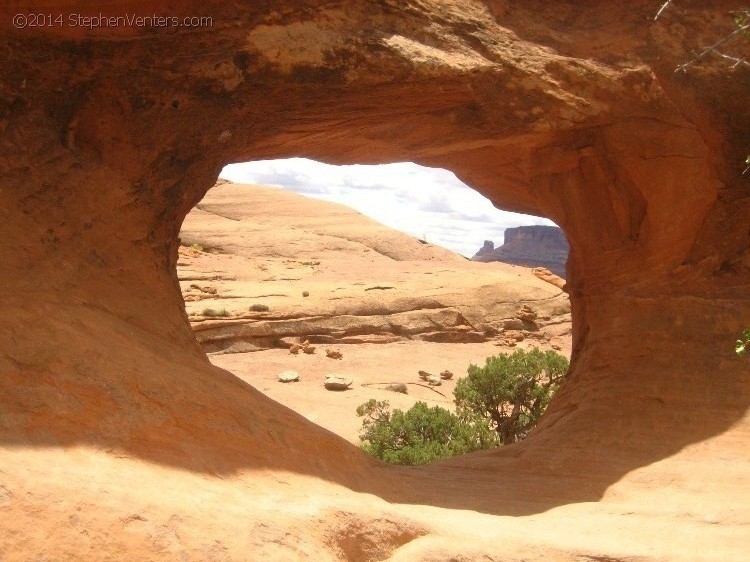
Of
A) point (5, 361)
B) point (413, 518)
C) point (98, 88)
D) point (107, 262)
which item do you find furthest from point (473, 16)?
point (5, 361)

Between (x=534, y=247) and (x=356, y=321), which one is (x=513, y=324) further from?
(x=534, y=247)

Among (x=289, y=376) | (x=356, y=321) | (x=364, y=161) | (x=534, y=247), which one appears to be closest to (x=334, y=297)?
(x=356, y=321)

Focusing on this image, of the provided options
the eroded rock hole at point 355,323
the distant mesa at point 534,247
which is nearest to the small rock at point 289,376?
the eroded rock hole at point 355,323

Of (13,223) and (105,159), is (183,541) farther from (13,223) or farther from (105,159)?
(105,159)

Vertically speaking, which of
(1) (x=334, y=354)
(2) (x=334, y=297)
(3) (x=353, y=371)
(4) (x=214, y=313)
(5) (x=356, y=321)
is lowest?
(3) (x=353, y=371)

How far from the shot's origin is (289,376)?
1689cm

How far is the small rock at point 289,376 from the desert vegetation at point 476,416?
3.25 m

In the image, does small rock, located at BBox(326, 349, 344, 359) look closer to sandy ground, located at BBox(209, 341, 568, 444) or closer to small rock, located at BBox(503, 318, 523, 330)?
sandy ground, located at BBox(209, 341, 568, 444)

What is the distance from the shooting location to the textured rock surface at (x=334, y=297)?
64.7 ft

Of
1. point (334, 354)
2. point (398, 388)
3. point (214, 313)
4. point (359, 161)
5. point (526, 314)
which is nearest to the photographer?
point (359, 161)

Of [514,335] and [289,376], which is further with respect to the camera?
[514,335]

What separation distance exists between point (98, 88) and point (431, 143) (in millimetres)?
2873

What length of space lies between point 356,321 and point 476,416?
8691 mm

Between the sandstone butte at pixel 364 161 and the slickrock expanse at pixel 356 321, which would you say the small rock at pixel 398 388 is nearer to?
the slickrock expanse at pixel 356 321
